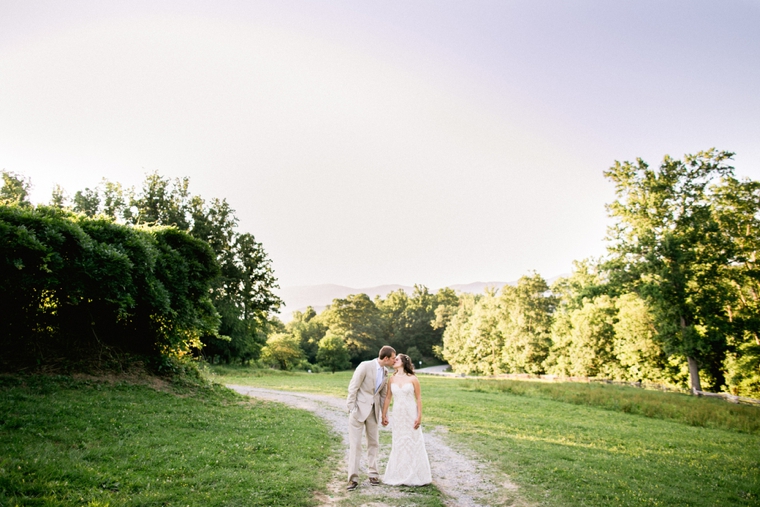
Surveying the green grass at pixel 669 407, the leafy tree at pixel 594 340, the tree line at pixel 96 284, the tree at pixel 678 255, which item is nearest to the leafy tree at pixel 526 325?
the leafy tree at pixel 594 340

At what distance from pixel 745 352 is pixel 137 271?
1641 inches

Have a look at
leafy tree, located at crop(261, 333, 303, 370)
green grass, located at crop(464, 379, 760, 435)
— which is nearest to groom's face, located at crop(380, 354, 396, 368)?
green grass, located at crop(464, 379, 760, 435)

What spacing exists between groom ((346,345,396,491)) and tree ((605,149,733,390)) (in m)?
31.6

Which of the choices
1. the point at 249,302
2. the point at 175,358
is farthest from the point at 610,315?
the point at 175,358

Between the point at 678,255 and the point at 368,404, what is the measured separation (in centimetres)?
3370

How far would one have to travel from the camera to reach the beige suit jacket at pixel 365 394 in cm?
765

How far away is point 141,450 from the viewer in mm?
8047

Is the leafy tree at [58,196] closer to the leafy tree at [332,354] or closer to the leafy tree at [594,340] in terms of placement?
the leafy tree at [332,354]

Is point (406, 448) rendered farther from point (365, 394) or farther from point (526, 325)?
point (526, 325)

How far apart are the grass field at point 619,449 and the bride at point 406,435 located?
200cm

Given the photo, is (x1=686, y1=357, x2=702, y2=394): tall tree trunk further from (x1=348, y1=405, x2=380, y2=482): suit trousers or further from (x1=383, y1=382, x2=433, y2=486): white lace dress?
(x1=348, y1=405, x2=380, y2=482): suit trousers

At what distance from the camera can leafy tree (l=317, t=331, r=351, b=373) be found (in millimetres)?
72938

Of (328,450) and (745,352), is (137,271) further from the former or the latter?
(745,352)

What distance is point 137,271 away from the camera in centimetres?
1388
